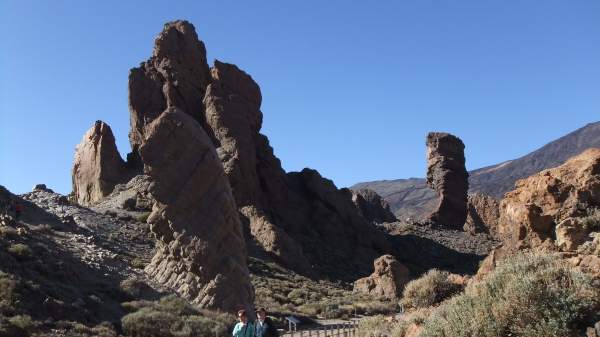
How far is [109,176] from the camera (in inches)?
2270

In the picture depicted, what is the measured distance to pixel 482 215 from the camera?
84.9 m

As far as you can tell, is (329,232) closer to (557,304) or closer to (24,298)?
(24,298)

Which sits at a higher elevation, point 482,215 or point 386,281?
point 482,215

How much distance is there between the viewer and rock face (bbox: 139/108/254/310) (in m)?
25.2

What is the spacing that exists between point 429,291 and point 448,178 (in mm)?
70801

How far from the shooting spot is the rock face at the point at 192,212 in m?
25.2


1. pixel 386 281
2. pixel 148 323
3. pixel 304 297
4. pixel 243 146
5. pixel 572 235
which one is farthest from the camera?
pixel 243 146

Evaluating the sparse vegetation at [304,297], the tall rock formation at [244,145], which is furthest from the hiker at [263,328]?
the tall rock formation at [244,145]

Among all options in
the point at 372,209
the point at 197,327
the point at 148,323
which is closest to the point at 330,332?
the point at 197,327

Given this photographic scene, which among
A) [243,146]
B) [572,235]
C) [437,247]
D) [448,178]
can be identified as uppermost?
[243,146]

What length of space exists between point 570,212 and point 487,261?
208 centimetres

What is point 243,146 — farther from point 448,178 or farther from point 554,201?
point 554,201

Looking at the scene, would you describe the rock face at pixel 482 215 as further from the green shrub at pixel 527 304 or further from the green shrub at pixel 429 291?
the green shrub at pixel 527 304

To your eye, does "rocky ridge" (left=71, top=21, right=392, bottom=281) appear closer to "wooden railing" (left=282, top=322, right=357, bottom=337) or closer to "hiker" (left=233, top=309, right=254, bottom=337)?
"wooden railing" (left=282, top=322, right=357, bottom=337)
